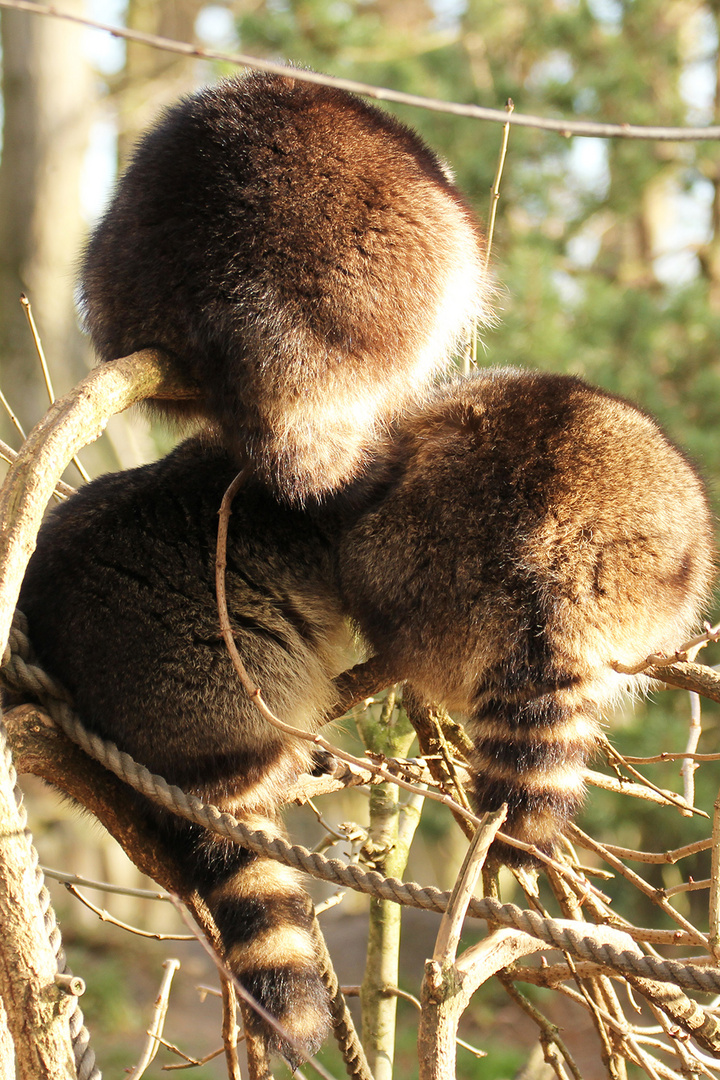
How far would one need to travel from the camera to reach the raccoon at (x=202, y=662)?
176 centimetres

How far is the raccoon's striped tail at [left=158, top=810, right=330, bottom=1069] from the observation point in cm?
163

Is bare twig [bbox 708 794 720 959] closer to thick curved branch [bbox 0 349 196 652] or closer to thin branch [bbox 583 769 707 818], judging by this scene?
thin branch [bbox 583 769 707 818]

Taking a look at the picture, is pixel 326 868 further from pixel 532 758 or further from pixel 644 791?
pixel 644 791

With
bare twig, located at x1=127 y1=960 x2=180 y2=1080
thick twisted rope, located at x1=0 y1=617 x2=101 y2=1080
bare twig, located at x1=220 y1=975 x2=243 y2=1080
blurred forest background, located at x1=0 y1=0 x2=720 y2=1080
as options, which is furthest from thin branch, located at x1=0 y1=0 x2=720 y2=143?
blurred forest background, located at x1=0 y1=0 x2=720 y2=1080

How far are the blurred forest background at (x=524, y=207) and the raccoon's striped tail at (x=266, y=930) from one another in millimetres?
3487

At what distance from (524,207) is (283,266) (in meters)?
4.84

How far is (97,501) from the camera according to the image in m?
1.97

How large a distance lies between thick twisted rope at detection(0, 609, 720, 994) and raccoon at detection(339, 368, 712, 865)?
380 millimetres

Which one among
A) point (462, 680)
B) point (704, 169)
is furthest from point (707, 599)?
point (704, 169)

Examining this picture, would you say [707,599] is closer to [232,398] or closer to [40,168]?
[232,398]

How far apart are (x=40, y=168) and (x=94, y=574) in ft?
19.6

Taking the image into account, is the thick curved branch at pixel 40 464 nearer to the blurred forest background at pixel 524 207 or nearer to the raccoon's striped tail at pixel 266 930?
the raccoon's striped tail at pixel 266 930

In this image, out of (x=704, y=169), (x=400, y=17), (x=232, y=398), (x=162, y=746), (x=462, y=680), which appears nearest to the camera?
(x=232, y=398)

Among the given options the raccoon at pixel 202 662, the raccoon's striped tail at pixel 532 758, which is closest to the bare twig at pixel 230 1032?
the raccoon at pixel 202 662
